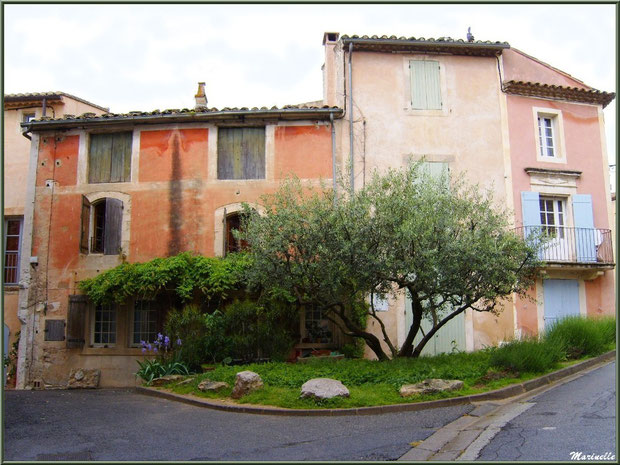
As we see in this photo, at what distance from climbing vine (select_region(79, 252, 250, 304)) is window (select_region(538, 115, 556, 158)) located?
373 inches

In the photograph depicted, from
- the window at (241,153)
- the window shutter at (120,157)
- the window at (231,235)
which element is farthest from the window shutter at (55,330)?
the window at (241,153)

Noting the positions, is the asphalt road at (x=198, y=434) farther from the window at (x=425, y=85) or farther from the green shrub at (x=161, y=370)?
the window at (x=425, y=85)

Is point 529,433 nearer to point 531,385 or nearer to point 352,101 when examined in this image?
point 531,385

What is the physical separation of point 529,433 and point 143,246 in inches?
439

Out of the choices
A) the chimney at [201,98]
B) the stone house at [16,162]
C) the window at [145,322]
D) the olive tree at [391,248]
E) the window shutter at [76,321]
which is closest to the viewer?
the olive tree at [391,248]

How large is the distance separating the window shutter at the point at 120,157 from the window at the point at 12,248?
16.7 ft

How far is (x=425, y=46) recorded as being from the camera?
16.6 metres

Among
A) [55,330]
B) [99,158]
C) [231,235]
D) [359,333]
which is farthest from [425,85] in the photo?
[55,330]

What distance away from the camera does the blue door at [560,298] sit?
16062 mm

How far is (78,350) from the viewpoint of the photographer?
1515 centimetres

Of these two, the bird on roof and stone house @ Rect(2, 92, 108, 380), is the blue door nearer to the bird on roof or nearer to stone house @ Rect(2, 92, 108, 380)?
the bird on roof

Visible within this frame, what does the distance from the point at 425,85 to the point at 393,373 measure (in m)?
9.29

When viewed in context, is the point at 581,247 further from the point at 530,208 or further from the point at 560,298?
the point at 530,208

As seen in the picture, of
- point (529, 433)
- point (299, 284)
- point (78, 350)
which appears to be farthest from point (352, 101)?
point (529, 433)
